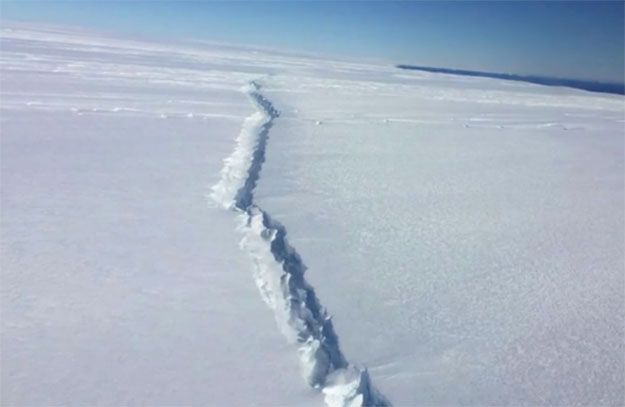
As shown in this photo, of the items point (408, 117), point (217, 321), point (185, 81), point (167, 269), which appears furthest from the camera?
point (185, 81)

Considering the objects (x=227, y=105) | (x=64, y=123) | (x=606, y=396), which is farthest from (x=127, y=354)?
(x=227, y=105)

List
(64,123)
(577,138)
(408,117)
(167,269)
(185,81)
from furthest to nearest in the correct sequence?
(185,81), (408,117), (577,138), (64,123), (167,269)

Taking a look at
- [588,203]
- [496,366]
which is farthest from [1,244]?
[588,203]

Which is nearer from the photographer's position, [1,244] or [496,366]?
[496,366]

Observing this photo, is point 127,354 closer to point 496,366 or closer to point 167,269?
point 167,269
